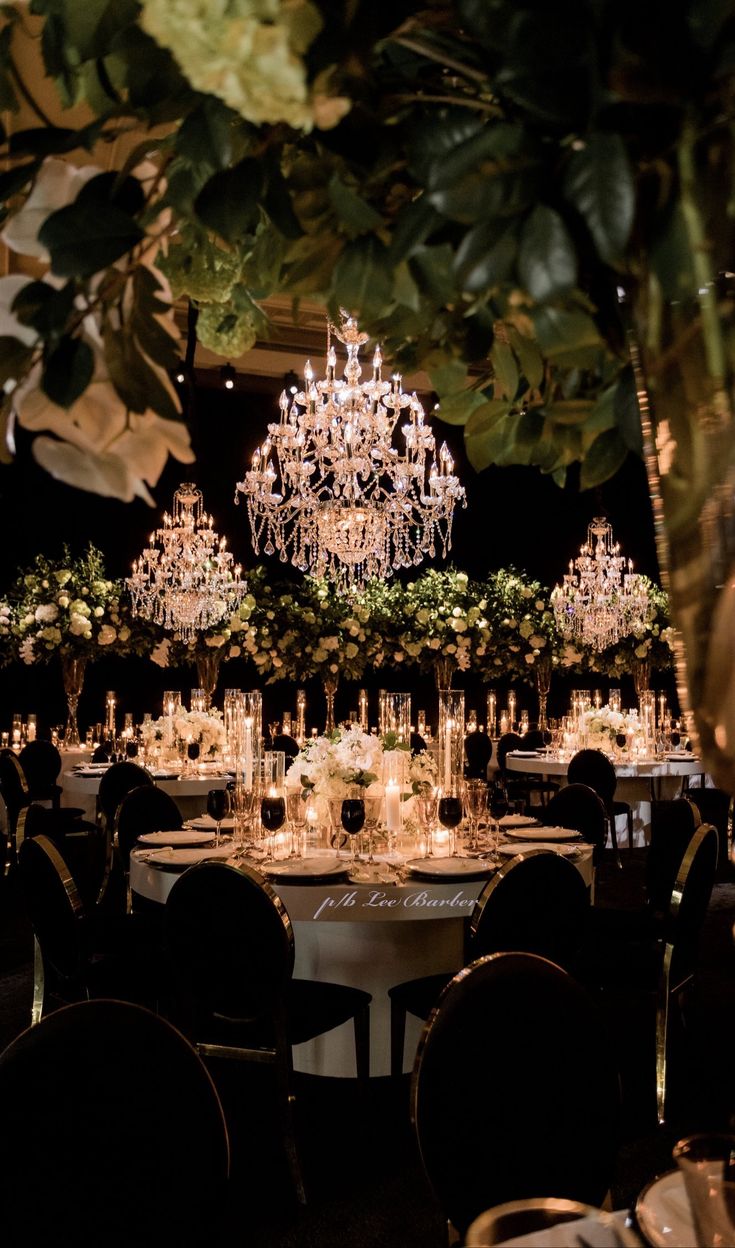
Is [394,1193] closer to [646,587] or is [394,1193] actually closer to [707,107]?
[707,107]

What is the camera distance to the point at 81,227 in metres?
0.72

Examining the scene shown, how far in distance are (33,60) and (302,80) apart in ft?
17.4

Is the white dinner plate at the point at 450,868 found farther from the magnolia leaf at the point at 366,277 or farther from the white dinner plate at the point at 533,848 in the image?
the magnolia leaf at the point at 366,277

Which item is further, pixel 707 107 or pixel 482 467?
pixel 482 467

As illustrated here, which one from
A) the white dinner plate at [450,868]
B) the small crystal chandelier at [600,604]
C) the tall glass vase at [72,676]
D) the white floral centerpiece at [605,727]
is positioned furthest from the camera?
the small crystal chandelier at [600,604]

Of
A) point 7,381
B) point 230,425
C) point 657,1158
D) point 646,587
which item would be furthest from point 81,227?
point 230,425

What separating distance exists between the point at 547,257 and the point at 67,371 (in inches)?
14.4

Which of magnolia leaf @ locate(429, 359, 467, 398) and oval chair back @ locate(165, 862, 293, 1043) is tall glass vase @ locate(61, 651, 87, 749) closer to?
oval chair back @ locate(165, 862, 293, 1043)

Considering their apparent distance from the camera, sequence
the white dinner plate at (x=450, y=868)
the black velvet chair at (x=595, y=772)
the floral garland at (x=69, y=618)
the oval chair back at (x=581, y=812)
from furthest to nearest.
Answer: the floral garland at (x=69, y=618) → the black velvet chair at (x=595, y=772) → the oval chair back at (x=581, y=812) → the white dinner plate at (x=450, y=868)

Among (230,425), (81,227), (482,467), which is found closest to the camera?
(81,227)

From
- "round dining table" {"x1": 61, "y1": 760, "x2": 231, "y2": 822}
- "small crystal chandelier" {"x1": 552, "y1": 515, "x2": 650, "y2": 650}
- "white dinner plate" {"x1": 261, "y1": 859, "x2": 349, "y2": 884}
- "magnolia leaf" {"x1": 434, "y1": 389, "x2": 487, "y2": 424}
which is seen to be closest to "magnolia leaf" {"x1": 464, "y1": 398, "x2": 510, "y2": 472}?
"magnolia leaf" {"x1": 434, "y1": 389, "x2": 487, "y2": 424}

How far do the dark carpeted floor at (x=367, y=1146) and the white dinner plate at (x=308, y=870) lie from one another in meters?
0.86

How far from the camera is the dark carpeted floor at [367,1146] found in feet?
9.34

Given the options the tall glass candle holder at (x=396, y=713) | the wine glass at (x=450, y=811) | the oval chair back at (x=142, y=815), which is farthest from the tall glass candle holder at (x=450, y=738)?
the oval chair back at (x=142, y=815)
